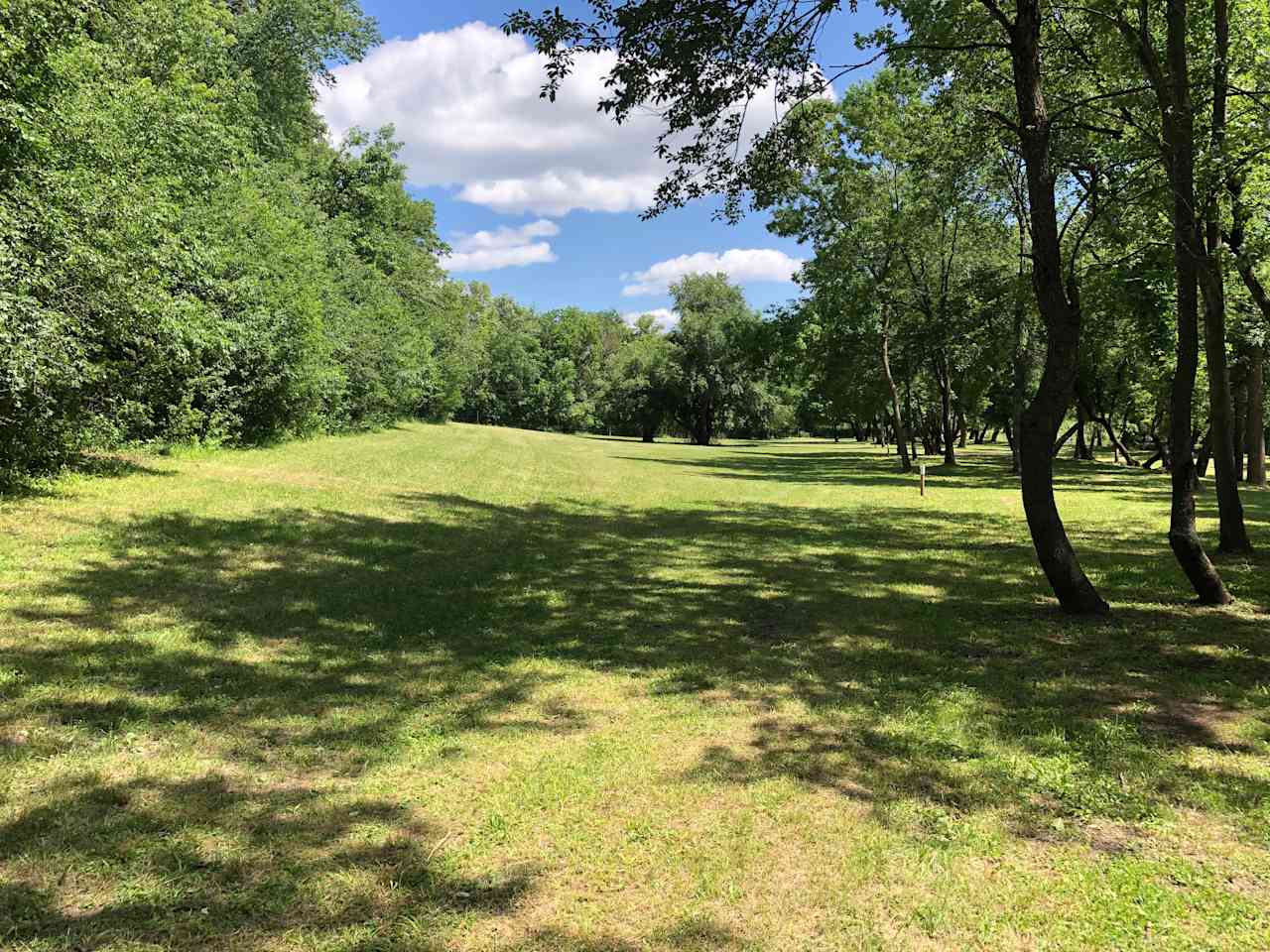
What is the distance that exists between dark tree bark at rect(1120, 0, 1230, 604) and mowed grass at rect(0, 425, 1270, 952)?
60 centimetres

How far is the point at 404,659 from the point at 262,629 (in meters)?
1.43

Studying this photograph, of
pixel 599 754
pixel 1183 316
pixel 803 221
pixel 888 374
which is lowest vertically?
pixel 599 754

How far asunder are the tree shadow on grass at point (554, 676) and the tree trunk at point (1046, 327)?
69cm

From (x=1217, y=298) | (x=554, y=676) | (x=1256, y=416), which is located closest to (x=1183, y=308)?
(x=1217, y=298)

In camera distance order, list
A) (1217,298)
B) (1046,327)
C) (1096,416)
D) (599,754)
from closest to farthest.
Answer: (599,754) < (1046,327) < (1217,298) < (1096,416)

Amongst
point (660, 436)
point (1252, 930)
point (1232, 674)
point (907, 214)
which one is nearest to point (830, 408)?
point (907, 214)

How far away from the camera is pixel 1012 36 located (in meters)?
7.36

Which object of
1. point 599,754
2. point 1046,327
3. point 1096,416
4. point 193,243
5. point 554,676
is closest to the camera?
point 599,754

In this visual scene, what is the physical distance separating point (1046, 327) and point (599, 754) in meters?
6.10

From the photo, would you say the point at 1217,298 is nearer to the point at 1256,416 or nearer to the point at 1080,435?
the point at 1256,416

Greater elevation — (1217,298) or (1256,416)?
(1217,298)

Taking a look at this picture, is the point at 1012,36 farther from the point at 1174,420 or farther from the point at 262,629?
the point at 262,629

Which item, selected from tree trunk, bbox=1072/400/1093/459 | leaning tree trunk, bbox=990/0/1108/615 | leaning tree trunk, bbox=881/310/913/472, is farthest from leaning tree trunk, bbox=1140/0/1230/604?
tree trunk, bbox=1072/400/1093/459

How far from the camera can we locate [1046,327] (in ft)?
24.4
